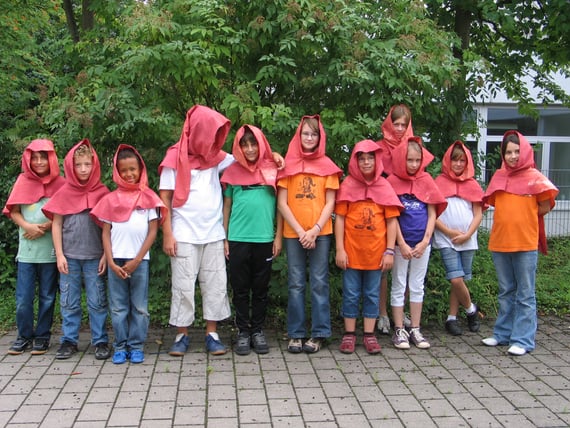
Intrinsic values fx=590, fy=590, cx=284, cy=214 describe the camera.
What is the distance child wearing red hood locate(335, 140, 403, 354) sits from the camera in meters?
4.94

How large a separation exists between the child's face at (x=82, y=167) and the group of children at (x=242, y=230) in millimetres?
11

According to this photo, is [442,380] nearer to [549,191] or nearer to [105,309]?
[549,191]

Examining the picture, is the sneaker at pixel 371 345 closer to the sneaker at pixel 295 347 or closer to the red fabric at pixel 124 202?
the sneaker at pixel 295 347

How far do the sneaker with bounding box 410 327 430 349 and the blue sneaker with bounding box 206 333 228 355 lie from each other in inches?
65.9

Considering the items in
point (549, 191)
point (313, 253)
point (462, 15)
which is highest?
point (462, 15)

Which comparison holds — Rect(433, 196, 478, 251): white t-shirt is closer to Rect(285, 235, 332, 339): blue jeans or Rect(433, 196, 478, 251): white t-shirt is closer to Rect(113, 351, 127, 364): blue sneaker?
Rect(285, 235, 332, 339): blue jeans

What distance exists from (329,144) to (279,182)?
33.4 inches

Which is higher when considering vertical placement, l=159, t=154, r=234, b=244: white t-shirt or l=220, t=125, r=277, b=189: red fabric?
l=220, t=125, r=277, b=189: red fabric

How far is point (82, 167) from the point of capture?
4730 millimetres

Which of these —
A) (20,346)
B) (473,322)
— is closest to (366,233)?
(473,322)

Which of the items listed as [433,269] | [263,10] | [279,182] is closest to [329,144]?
[279,182]

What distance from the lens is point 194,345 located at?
5258mm

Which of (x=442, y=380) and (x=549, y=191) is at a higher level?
(x=549, y=191)

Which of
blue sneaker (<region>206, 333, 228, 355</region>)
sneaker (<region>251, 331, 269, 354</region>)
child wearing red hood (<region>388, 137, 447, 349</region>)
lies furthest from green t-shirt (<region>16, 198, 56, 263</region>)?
child wearing red hood (<region>388, 137, 447, 349</region>)
